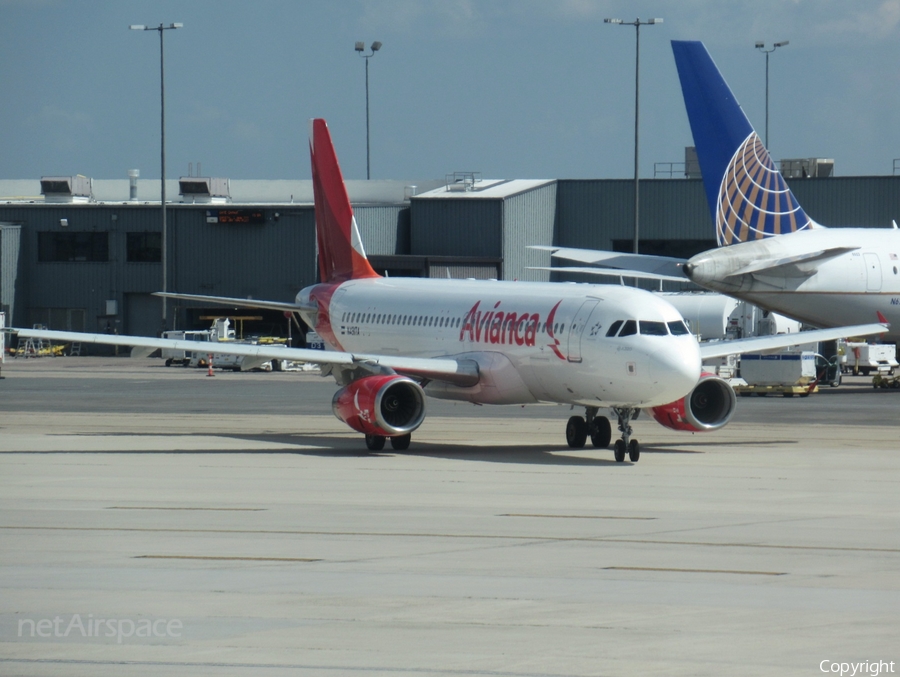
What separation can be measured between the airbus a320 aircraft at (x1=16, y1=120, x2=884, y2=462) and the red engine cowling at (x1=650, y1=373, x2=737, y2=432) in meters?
0.03

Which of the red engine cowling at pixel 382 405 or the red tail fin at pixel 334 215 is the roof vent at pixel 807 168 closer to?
the red tail fin at pixel 334 215

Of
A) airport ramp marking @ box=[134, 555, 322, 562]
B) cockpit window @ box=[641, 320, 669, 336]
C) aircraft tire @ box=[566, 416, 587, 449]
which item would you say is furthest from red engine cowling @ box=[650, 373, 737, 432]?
airport ramp marking @ box=[134, 555, 322, 562]

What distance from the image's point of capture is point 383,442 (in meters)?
30.6

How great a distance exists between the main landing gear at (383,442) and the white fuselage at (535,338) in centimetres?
210

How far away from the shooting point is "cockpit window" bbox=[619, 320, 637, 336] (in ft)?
93.0

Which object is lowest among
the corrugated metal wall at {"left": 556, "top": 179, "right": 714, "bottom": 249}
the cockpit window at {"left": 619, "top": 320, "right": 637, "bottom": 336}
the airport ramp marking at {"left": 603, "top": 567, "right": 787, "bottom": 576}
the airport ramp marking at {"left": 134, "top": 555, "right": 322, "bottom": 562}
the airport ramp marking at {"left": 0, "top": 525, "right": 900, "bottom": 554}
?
the airport ramp marking at {"left": 0, "top": 525, "right": 900, "bottom": 554}

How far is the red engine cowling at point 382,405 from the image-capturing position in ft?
97.1

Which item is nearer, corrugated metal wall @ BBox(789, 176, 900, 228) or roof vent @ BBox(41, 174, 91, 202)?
corrugated metal wall @ BBox(789, 176, 900, 228)

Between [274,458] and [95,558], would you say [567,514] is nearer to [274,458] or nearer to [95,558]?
[95,558]

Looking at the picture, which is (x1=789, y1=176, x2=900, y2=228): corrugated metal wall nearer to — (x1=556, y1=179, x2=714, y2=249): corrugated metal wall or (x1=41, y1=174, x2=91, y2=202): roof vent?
(x1=556, y1=179, x2=714, y2=249): corrugated metal wall

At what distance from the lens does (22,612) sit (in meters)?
12.9

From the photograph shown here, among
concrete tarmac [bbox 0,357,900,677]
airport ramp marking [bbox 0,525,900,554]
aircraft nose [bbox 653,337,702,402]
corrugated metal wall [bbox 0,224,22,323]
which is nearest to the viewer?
concrete tarmac [bbox 0,357,900,677]

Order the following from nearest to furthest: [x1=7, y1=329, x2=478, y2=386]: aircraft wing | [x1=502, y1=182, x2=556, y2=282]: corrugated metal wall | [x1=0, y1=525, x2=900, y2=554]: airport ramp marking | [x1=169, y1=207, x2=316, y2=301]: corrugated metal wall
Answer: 1. [x1=0, y1=525, x2=900, y2=554]: airport ramp marking
2. [x1=7, y1=329, x2=478, y2=386]: aircraft wing
3. [x1=169, y1=207, x2=316, y2=301]: corrugated metal wall
4. [x1=502, y1=182, x2=556, y2=282]: corrugated metal wall

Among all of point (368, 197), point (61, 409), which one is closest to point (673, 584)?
point (61, 409)
